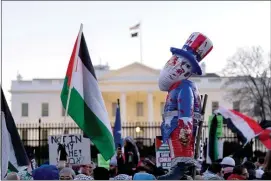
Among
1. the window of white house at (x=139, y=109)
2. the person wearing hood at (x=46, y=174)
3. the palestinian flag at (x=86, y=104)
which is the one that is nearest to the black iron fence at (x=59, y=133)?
the palestinian flag at (x=86, y=104)

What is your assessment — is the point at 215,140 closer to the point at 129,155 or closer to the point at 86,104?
the point at 129,155

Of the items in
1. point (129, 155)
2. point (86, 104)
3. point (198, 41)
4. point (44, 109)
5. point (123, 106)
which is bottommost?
point (129, 155)

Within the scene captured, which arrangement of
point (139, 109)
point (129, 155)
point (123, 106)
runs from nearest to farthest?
point (129, 155) < point (123, 106) < point (139, 109)

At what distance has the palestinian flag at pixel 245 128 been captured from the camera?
627 inches

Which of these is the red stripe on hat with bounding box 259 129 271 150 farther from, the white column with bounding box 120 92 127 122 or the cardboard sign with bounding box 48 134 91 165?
the white column with bounding box 120 92 127 122

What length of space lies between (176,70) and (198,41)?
35cm

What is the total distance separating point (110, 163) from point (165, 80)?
7.24 metres

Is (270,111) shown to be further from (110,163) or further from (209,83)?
(110,163)

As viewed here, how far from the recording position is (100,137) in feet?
26.6

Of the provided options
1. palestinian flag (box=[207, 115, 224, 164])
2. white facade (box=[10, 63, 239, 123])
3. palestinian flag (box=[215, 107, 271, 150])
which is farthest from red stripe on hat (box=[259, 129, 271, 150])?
white facade (box=[10, 63, 239, 123])

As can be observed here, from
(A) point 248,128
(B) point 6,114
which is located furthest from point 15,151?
(A) point 248,128

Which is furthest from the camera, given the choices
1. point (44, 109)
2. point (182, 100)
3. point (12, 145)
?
point (44, 109)

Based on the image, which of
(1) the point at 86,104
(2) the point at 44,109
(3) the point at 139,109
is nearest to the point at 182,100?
(1) the point at 86,104

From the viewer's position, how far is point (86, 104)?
823 cm
